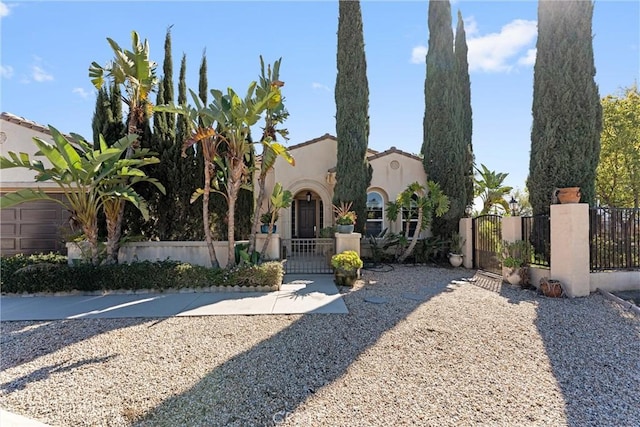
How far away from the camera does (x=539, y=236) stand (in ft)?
30.8

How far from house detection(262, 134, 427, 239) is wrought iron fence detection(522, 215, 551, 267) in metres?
5.88

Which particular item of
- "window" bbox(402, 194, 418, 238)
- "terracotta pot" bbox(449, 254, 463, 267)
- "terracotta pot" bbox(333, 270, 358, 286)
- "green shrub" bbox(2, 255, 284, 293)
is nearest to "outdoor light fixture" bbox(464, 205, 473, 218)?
"window" bbox(402, 194, 418, 238)

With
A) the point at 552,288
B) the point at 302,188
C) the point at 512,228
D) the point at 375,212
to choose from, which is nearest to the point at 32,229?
the point at 302,188

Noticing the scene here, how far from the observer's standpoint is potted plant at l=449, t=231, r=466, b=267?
41.0 ft

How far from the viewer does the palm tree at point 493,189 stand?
14391 millimetres

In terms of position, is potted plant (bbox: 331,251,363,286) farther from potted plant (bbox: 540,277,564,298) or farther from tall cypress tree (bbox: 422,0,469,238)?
tall cypress tree (bbox: 422,0,469,238)

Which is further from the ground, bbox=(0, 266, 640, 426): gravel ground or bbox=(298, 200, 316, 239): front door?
bbox=(298, 200, 316, 239): front door

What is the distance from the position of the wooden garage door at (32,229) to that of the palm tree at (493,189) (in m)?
17.7

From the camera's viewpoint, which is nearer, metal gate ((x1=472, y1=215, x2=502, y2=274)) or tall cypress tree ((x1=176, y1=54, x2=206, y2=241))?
tall cypress tree ((x1=176, y1=54, x2=206, y2=241))

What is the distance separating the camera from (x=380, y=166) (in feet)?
48.5

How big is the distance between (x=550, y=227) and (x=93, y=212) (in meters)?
12.8

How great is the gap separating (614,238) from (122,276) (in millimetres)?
13457

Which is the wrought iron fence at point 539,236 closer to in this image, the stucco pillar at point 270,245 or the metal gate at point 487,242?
the metal gate at point 487,242

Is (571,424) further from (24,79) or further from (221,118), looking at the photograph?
(24,79)
